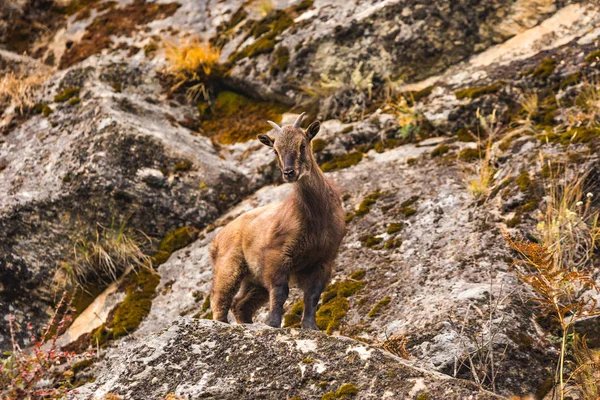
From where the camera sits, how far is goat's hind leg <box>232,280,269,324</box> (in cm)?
719

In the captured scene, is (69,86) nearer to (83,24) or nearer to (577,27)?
(83,24)

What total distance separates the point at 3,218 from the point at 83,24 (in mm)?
6254

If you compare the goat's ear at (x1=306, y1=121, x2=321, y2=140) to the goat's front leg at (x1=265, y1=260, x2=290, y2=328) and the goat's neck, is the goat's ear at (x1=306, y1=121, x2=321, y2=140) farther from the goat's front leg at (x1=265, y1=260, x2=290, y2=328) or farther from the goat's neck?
the goat's front leg at (x1=265, y1=260, x2=290, y2=328)

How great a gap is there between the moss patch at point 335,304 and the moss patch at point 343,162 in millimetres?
2683

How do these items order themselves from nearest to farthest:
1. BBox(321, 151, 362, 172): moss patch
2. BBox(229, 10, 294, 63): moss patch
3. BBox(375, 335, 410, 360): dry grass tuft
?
1. BBox(375, 335, 410, 360): dry grass tuft
2. BBox(321, 151, 362, 172): moss patch
3. BBox(229, 10, 294, 63): moss patch

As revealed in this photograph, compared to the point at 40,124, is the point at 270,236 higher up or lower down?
lower down

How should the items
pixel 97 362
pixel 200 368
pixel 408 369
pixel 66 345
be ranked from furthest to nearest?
pixel 66 345 → pixel 97 362 → pixel 200 368 → pixel 408 369

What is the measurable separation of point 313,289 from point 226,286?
45.9 inches

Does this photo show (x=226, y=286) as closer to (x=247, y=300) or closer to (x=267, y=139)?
(x=247, y=300)

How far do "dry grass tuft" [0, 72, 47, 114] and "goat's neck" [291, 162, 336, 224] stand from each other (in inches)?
272

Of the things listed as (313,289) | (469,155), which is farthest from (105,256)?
(469,155)

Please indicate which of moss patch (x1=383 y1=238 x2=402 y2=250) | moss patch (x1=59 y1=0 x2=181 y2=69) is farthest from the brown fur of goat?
moss patch (x1=59 y1=0 x2=181 y2=69)

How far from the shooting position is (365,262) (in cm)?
746

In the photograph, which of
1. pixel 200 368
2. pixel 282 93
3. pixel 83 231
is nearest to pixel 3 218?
pixel 83 231
